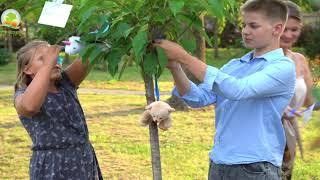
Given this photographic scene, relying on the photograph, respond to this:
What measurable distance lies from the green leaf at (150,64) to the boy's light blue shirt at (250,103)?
21cm

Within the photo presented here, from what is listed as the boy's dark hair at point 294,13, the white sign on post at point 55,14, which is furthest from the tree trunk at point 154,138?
the boy's dark hair at point 294,13

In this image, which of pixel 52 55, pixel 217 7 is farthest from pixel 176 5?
pixel 52 55

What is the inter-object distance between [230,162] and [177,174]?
342 cm

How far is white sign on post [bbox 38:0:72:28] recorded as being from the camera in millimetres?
2285

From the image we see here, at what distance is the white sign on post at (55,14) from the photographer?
7.50ft

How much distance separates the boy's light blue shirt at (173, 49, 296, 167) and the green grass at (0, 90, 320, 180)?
2.01 metres

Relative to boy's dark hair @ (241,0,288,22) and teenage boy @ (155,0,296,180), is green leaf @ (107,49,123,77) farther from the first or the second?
boy's dark hair @ (241,0,288,22)

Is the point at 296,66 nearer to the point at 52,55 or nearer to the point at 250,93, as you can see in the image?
the point at 250,93

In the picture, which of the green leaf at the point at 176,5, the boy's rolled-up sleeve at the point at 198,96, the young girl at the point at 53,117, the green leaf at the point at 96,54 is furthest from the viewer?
the young girl at the point at 53,117

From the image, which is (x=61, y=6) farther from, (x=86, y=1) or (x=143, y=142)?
(x=143, y=142)

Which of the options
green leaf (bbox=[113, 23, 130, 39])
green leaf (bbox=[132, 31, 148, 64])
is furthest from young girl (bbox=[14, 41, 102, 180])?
green leaf (bbox=[132, 31, 148, 64])

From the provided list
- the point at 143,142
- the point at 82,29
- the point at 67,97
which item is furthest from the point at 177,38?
the point at 143,142

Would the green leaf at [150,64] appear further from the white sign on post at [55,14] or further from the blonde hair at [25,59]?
the blonde hair at [25,59]

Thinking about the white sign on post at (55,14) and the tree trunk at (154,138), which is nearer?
the white sign on post at (55,14)
